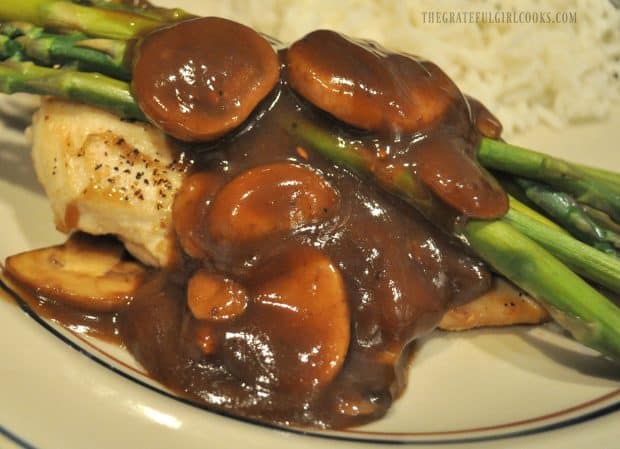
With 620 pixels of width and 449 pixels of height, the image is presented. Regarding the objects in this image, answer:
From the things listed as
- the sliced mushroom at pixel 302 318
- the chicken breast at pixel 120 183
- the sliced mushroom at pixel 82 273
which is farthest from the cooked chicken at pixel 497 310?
the sliced mushroom at pixel 82 273

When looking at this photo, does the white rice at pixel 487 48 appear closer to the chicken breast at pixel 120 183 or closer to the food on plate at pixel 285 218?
the food on plate at pixel 285 218

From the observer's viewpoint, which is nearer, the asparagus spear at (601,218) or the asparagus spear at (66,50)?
the asparagus spear at (66,50)

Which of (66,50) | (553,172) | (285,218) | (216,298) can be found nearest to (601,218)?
(553,172)

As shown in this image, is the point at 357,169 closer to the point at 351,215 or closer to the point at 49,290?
the point at 351,215

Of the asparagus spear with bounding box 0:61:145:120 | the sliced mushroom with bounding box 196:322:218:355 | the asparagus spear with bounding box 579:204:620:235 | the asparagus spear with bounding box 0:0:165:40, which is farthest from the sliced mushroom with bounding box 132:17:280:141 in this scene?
the asparagus spear with bounding box 579:204:620:235

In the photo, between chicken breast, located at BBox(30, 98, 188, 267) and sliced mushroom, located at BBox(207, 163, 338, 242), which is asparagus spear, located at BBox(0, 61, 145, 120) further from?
sliced mushroom, located at BBox(207, 163, 338, 242)

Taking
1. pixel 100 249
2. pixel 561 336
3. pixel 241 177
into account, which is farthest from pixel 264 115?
pixel 561 336
